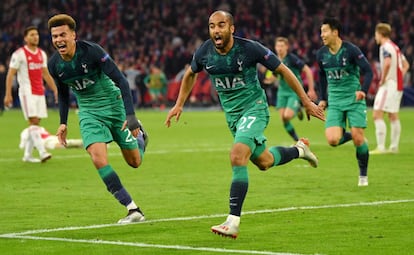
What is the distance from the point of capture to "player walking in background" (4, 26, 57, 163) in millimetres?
19859

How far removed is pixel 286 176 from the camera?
661 inches

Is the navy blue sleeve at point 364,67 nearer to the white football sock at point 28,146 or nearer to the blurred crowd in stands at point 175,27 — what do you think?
the white football sock at point 28,146

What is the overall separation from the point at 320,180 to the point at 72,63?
18.4ft

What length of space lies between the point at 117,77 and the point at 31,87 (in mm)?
9109

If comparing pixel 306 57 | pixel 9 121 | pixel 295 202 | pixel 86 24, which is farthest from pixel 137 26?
pixel 295 202

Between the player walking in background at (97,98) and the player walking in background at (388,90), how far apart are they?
9761 millimetres

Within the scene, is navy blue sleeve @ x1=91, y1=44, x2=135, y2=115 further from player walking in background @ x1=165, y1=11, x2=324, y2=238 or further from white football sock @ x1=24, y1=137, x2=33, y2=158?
white football sock @ x1=24, y1=137, x2=33, y2=158

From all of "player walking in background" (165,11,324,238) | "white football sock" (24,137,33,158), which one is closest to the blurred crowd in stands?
"white football sock" (24,137,33,158)

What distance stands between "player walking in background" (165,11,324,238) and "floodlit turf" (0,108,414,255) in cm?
74

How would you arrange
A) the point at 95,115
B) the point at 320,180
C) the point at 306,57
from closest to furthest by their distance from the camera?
1. the point at 95,115
2. the point at 320,180
3. the point at 306,57

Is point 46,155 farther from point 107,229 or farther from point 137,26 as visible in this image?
point 137,26

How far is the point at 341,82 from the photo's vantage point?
54.1ft

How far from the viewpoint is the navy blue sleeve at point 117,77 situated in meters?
11.2

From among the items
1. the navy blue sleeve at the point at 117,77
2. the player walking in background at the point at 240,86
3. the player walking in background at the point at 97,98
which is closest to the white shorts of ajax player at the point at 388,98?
the player walking in background at the point at 97,98
